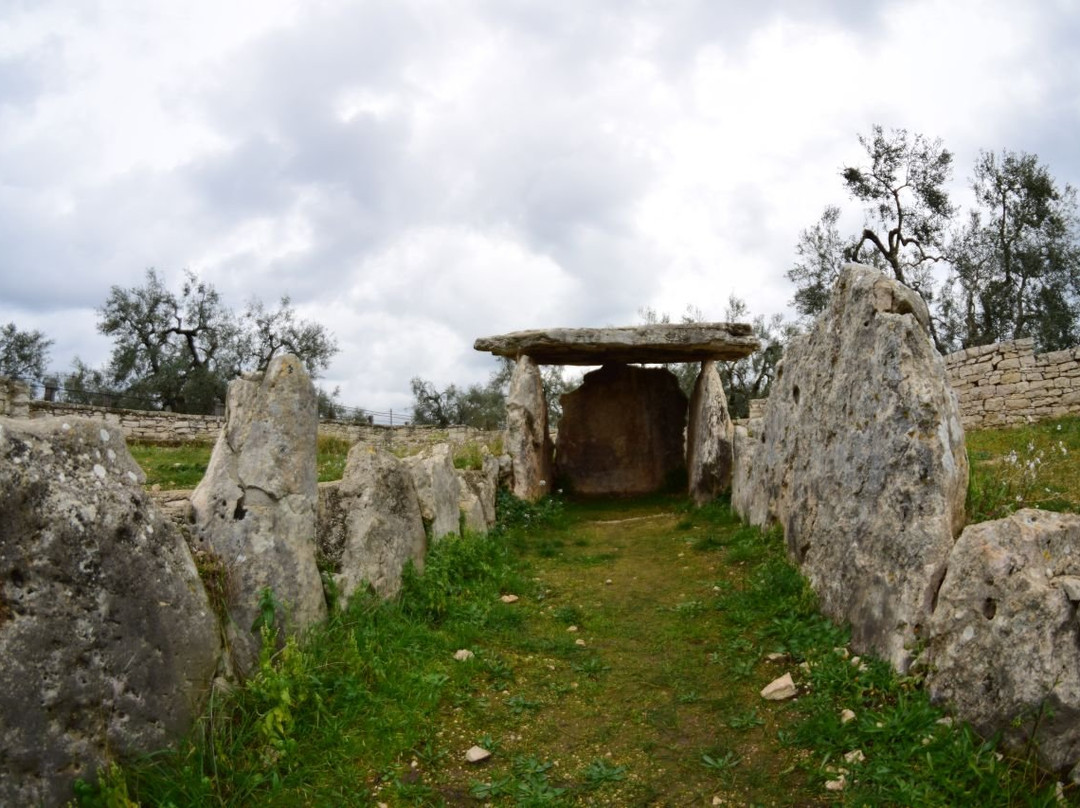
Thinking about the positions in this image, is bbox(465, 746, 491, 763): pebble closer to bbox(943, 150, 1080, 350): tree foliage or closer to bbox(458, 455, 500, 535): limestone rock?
bbox(458, 455, 500, 535): limestone rock

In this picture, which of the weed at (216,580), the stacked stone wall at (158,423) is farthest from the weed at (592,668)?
the stacked stone wall at (158,423)

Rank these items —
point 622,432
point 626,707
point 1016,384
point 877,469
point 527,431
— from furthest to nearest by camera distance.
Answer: point 622,432, point 1016,384, point 527,431, point 877,469, point 626,707

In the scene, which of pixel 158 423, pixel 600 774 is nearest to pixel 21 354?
pixel 158 423

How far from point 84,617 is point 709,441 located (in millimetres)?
9925

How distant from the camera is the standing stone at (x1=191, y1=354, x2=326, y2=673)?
15.5ft

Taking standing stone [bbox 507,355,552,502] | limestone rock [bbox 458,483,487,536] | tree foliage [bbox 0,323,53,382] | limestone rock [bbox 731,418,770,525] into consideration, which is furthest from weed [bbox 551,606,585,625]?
tree foliage [bbox 0,323,53,382]

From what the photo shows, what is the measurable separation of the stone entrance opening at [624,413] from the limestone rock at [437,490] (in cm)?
398

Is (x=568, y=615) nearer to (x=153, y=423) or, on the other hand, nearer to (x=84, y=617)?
(x=84, y=617)

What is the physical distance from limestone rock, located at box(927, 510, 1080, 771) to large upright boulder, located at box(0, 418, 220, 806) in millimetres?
3768

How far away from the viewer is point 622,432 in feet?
52.2

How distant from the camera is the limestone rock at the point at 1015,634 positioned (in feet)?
12.3

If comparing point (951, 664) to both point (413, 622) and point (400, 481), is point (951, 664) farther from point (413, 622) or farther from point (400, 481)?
point (400, 481)

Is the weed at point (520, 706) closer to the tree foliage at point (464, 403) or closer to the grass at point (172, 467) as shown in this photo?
the grass at point (172, 467)

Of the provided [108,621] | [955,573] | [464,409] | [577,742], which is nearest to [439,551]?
[577,742]
